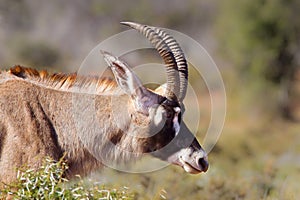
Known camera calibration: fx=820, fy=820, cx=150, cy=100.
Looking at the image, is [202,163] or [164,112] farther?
[202,163]

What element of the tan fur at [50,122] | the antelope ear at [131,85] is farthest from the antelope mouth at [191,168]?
the antelope ear at [131,85]

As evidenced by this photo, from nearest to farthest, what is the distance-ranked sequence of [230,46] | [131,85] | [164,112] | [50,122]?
[50,122] → [131,85] → [164,112] → [230,46]

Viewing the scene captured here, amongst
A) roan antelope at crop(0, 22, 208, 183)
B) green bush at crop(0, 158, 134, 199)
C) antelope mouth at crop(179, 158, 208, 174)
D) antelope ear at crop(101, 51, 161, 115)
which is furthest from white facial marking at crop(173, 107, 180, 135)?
green bush at crop(0, 158, 134, 199)

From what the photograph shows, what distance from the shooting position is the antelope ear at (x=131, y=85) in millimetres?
9773

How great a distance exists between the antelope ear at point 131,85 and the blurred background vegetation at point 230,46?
45.3 ft

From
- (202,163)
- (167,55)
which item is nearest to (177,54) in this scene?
(167,55)

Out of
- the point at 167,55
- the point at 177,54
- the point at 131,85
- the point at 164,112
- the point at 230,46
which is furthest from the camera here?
the point at 230,46

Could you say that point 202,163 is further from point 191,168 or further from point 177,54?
point 177,54

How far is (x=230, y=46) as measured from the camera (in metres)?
57.6

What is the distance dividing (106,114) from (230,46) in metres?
48.0

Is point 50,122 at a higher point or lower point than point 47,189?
lower

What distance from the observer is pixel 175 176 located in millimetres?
13328

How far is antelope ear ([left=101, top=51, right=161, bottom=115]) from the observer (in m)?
9.77

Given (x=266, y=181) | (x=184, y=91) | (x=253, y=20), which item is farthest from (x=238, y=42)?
(x=184, y=91)
